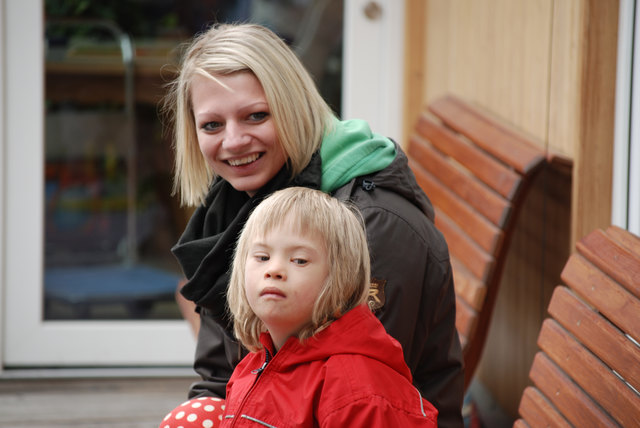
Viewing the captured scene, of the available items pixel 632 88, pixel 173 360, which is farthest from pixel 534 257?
pixel 173 360

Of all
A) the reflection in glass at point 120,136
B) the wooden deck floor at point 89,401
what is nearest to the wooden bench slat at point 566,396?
the wooden deck floor at point 89,401

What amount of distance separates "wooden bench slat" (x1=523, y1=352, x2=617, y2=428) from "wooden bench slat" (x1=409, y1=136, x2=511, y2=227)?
0.50 meters

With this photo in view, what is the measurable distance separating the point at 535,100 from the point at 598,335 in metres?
0.92

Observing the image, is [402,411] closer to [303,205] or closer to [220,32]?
[303,205]

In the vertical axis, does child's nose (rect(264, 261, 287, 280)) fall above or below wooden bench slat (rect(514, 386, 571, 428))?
above

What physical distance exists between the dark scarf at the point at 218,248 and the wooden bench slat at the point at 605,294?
59 centimetres

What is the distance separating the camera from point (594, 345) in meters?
1.64

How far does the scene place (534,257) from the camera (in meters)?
2.50

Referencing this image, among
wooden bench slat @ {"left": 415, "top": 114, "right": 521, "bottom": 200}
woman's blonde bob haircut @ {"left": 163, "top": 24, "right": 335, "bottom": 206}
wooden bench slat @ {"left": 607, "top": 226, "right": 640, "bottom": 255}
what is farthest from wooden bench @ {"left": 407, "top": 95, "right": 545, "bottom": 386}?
woman's blonde bob haircut @ {"left": 163, "top": 24, "right": 335, "bottom": 206}

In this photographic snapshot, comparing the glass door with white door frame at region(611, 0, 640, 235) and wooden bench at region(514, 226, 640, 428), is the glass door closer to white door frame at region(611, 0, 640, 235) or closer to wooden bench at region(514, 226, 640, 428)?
white door frame at region(611, 0, 640, 235)

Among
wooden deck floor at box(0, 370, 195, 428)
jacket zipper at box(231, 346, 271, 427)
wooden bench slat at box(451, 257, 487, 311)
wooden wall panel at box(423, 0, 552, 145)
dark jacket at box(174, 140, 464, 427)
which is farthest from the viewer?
wooden deck floor at box(0, 370, 195, 428)

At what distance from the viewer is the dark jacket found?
150 centimetres

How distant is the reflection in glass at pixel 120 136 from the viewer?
3455mm

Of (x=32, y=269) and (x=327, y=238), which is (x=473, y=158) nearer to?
(x=327, y=238)
